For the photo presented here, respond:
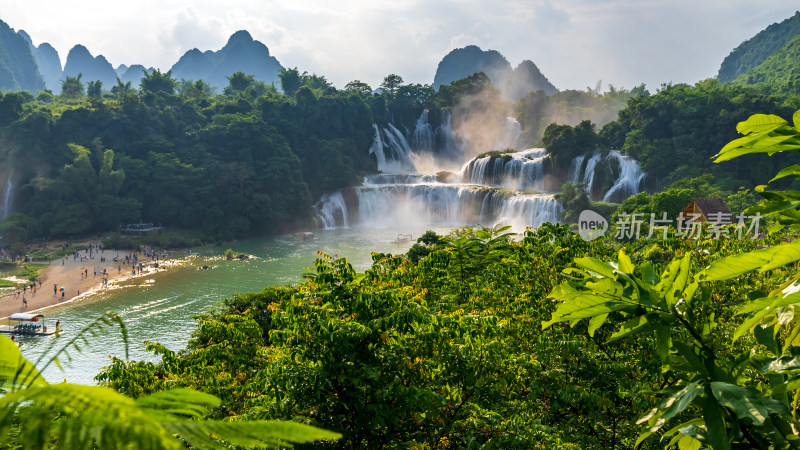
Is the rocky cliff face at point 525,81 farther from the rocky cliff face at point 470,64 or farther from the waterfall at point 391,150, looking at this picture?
the waterfall at point 391,150

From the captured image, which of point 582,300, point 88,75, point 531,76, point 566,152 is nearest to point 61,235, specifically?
point 566,152

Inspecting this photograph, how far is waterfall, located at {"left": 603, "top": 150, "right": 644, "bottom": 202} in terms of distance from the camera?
43.7 m

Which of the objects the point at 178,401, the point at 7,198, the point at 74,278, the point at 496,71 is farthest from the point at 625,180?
the point at 496,71

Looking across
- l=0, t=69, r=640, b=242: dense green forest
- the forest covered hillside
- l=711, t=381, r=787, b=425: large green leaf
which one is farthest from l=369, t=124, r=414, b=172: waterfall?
l=711, t=381, r=787, b=425: large green leaf

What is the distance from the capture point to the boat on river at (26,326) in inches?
952

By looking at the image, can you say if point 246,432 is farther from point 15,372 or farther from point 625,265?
point 625,265

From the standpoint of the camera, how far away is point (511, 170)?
49188mm

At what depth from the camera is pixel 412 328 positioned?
18.3ft

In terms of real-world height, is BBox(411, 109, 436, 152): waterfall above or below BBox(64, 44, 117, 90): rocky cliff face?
below

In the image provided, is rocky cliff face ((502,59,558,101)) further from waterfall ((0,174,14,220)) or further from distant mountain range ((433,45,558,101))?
waterfall ((0,174,14,220))

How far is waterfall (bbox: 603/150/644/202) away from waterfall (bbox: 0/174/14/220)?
176ft

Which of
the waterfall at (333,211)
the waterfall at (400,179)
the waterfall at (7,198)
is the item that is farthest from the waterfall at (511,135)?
the waterfall at (7,198)

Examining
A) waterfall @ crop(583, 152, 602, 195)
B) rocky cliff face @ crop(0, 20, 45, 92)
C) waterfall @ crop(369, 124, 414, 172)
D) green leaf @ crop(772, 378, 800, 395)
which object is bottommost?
green leaf @ crop(772, 378, 800, 395)

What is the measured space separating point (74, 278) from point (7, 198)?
20.8 m
